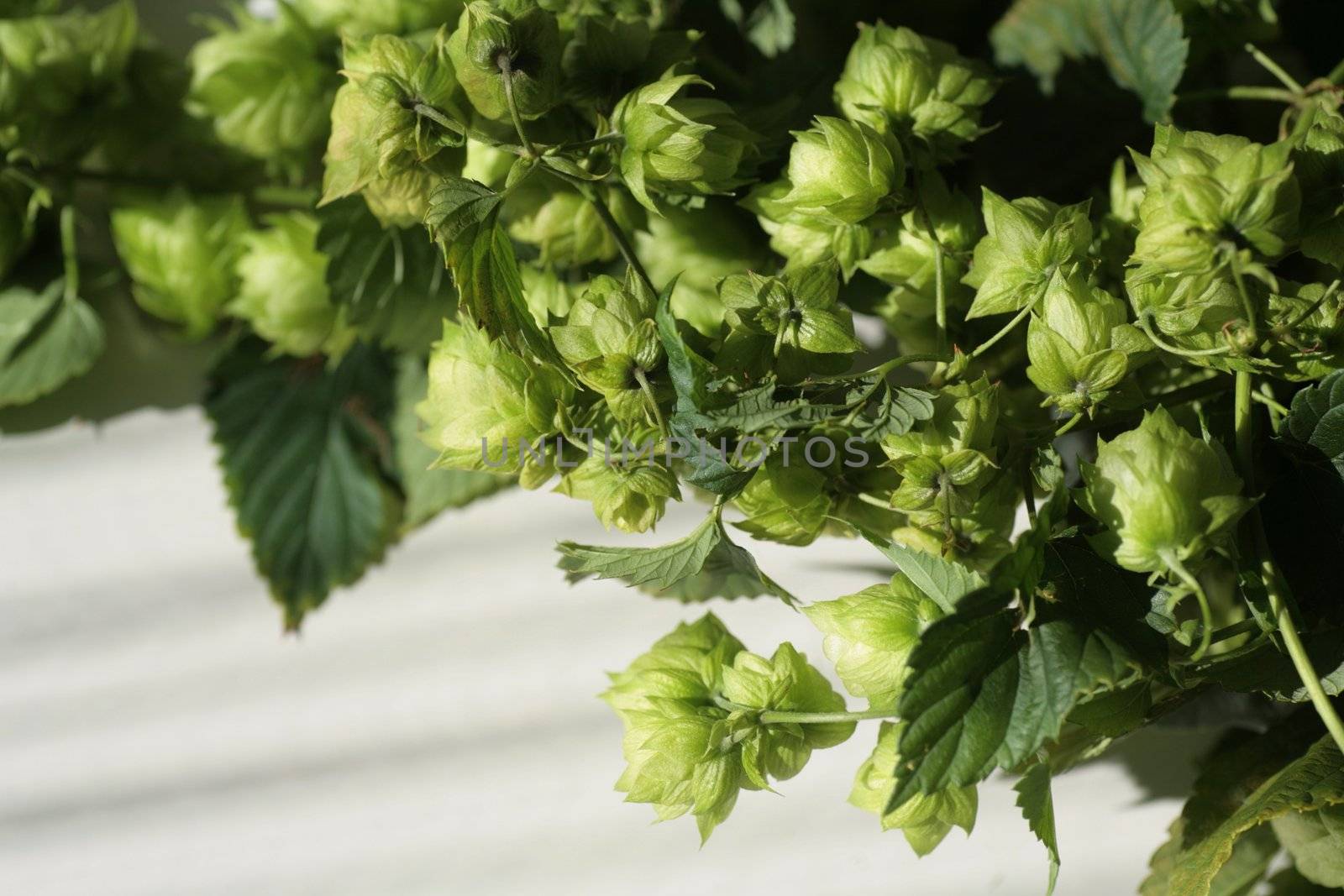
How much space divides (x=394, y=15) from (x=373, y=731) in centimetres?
39

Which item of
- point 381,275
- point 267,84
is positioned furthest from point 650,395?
point 267,84

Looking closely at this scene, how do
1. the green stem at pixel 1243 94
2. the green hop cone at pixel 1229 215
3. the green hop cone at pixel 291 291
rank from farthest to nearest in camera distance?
the green hop cone at pixel 291 291 → the green stem at pixel 1243 94 → the green hop cone at pixel 1229 215

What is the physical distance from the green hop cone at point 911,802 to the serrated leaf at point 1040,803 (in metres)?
0.03

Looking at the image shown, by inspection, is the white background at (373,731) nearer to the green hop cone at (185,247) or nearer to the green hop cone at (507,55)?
the green hop cone at (185,247)

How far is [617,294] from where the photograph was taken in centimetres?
35

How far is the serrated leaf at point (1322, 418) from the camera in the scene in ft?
1.19

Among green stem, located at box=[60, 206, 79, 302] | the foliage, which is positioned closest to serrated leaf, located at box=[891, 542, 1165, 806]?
the foliage

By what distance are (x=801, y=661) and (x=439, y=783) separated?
1.04 feet

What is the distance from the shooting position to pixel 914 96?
394mm

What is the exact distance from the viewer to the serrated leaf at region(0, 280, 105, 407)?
1.99ft

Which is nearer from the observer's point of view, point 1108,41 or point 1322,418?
point 1322,418

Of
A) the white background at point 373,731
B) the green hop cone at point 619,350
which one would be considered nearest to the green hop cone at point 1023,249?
the green hop cone at point 619,350

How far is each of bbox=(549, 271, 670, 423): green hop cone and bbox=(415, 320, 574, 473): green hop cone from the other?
2 cm

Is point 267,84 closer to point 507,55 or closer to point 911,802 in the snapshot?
point 507,55
